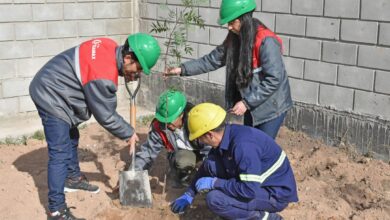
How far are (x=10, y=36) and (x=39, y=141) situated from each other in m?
1.42

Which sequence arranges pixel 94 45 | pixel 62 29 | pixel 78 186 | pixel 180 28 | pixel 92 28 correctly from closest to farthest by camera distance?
1. pixel 94 45
2. pixel 78 186
3. pixel 180 28
4. pixel 62 29
5. pixel 92 28

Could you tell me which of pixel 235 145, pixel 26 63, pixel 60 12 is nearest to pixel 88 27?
pixel 60 12

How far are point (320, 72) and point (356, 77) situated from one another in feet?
1.28

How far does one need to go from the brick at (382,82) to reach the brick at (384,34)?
26cm

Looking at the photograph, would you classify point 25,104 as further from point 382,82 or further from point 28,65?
point 382,82

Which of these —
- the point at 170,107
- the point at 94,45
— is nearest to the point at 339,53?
the point at 170,107

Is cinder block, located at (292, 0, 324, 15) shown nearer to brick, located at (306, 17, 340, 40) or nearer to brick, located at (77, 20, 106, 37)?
brick, located at (306, 17, 340, 40)

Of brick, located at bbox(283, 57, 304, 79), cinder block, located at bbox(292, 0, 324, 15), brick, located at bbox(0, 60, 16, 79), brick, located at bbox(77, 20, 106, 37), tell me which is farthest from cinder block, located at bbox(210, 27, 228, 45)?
brick, located at bbox(0, 60, 16, 79)

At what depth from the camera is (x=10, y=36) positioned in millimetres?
6262

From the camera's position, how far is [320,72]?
5250 mm

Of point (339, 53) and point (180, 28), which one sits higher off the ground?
point (180, 28)

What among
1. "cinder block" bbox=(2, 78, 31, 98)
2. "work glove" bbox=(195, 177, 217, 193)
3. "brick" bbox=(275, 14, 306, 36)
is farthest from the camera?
"cinder block" bbox=(2, 78, 31, 98)

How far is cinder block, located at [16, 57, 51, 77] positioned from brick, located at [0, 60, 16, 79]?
0.20ft

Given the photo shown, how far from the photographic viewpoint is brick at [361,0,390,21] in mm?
4633
